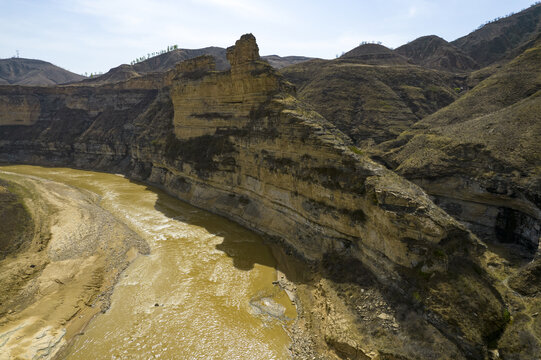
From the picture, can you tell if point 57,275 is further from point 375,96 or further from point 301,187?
point 375,96

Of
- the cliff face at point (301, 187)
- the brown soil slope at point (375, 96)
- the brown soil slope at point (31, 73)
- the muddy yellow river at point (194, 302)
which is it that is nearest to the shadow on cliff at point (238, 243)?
the muddy yellow river at point (194, 302)

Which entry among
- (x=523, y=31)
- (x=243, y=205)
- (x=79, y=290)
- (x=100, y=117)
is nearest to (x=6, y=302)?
(x=79, y=290)

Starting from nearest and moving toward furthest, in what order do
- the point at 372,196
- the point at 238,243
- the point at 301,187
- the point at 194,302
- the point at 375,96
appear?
the point at 372,196 → the point at 194,302 → the point at 301,187 → the point at 238,243 → the point at 375,96

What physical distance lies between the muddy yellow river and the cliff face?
2.79 m

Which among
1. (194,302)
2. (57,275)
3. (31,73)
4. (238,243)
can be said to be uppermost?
(31,73)

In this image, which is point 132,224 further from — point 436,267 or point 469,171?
point 469,171

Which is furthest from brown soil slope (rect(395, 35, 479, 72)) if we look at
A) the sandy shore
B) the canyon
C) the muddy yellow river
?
the sandy shore

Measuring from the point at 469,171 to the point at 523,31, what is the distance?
85.5 metres

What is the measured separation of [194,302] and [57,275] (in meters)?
8.74

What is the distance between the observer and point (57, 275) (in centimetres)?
1664

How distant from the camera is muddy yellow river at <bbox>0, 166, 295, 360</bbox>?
1250 cm

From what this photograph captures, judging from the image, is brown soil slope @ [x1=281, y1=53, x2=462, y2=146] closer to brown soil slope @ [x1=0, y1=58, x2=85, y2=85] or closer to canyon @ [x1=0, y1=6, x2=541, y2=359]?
canyon @ [x1=0, y1=6, x2=541, y2=359]

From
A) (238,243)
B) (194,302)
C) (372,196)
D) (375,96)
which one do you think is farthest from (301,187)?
(375,96)

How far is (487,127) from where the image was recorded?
24.2 m
